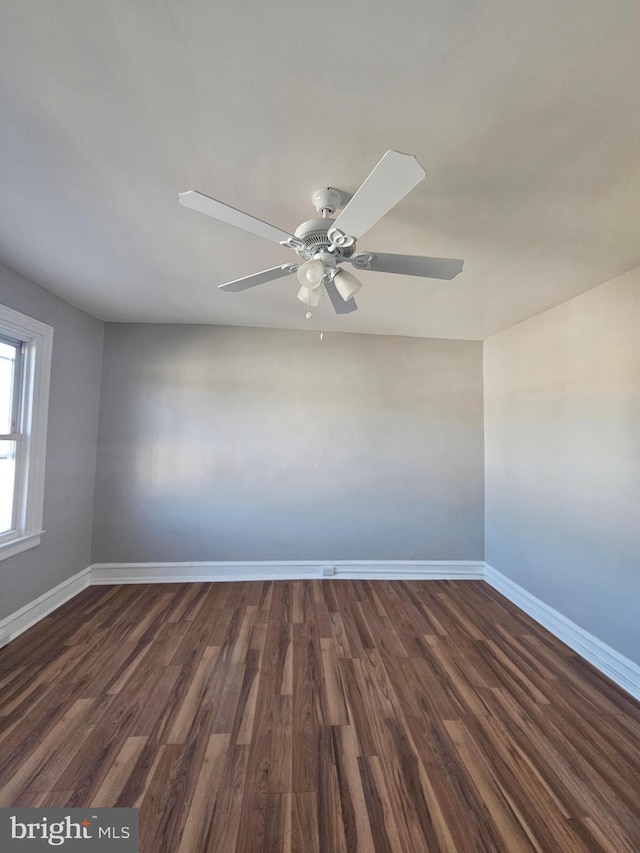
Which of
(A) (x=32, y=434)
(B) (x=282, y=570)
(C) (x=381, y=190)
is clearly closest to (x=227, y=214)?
(C) (x=381, y=190)

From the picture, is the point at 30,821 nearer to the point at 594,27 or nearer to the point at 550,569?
the point at 594,27

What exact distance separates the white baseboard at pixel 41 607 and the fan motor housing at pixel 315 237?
118 inches

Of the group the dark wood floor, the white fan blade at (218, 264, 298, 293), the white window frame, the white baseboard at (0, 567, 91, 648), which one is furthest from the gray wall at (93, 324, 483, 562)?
the white fan blade at (218, 264, 298, 293)

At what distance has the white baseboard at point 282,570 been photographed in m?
3.16

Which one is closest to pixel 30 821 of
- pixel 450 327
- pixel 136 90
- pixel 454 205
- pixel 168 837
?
pixel 168 837

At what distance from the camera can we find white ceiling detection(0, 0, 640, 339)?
0.84 meters

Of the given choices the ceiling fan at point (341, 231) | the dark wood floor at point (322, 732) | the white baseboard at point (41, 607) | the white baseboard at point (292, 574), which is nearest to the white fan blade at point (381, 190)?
the ceiling fan at point (341, 231)

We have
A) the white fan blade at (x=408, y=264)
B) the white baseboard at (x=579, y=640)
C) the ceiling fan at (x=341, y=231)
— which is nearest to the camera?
the ceiling fan at (x=341, y=231)

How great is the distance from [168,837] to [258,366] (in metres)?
3.01

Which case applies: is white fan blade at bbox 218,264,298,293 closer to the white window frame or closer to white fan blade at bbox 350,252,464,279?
A: white fan blade at bbox 350,252,464,279

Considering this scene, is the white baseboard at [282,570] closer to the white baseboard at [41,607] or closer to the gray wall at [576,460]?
the white baseboard at [41,607]

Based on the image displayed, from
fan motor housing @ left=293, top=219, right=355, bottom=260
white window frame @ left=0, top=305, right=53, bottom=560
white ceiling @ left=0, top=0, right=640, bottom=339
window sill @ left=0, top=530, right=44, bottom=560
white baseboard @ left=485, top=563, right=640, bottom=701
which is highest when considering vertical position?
white ceiling @ left=0, top=0, right=640, bottom=339

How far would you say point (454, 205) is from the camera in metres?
1.46

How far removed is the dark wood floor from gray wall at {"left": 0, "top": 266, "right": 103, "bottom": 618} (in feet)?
1.31
